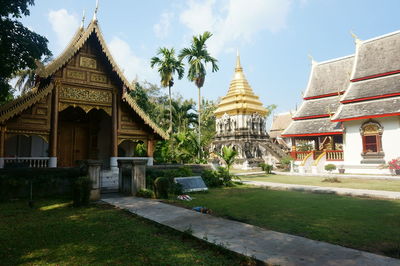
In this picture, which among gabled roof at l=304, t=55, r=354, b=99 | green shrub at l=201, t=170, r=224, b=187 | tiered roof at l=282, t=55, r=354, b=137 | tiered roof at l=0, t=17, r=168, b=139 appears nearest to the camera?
tiered roof at l=0, t=17, r=168, b=139

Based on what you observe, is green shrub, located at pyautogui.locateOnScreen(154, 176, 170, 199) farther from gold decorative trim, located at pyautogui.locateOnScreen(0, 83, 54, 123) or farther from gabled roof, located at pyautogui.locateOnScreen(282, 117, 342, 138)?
gabled roof, located at pyautogui.locateOnScreen(282, 117, 342, 138)

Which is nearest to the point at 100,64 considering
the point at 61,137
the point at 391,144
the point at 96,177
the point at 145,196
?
the point at 61,137

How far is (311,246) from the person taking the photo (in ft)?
12.5

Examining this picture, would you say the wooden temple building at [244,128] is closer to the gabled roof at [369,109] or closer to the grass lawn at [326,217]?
the gabled roof at [369,109]

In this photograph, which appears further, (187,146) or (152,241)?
(187,146)

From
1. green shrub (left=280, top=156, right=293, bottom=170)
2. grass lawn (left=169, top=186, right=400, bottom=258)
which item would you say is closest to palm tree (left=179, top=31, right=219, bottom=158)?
green shrub (left=280, top=156, right=293, bottom=170)

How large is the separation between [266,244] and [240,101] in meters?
27.3

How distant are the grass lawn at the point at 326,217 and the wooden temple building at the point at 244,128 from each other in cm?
1881

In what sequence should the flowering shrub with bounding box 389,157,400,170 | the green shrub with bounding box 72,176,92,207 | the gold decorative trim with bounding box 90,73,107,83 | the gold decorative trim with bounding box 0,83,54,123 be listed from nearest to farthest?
the green shrub with bounding box 72,176,92,207
the gold decorative trim with bounding box 0,83,54,123
the gold decorative trim with bounding box 90,73,107,83
the flowering shrub with bounding box 389,157,400,170

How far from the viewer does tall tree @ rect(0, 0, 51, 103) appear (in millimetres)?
8852

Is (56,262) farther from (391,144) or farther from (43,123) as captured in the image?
(391,144)

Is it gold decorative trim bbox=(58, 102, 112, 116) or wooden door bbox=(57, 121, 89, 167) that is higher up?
gold decorative trim bbox=(58, 102, 112, 116)

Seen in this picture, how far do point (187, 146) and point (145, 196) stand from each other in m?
8.94

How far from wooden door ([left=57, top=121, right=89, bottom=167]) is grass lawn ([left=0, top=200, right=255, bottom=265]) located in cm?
775
